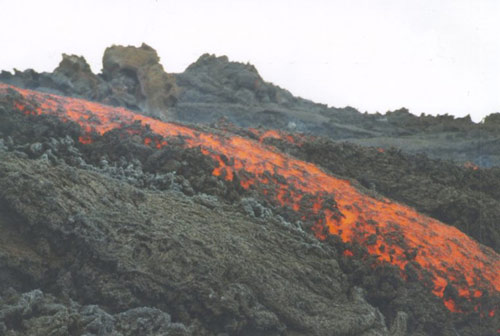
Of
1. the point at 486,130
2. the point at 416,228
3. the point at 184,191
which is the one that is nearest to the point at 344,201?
the point at 416,228

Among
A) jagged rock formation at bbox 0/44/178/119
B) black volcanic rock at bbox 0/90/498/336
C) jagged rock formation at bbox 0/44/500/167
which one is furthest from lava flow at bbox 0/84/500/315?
jagged rock formation at bbox 0/44/178/119

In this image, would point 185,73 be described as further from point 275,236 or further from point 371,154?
point 275,236

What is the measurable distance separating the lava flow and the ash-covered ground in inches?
10.3

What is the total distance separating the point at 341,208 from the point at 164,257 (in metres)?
4.80

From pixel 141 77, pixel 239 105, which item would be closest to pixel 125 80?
pixel 141 77

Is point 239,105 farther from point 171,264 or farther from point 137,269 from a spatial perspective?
point 137,269

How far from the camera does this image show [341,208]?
33.3 feet

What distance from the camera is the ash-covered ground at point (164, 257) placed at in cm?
573

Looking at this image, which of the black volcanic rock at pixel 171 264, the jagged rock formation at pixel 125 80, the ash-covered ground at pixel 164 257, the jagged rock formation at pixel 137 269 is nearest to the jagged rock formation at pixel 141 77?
the jagged rock formation at pixel 125 80

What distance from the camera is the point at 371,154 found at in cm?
1527

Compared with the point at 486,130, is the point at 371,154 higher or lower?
lower

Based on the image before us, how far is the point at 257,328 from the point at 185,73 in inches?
1247

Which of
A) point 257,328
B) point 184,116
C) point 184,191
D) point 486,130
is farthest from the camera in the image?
point 184,116

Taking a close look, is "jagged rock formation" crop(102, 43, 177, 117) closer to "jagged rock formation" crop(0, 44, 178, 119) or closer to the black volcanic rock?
"jagged rock formation" crop(0, 44, 178, 119)
